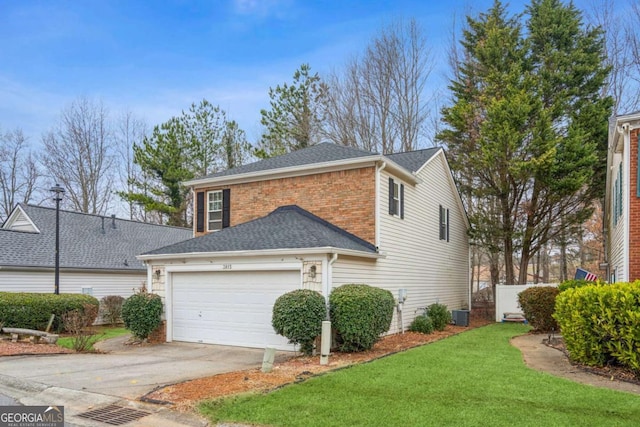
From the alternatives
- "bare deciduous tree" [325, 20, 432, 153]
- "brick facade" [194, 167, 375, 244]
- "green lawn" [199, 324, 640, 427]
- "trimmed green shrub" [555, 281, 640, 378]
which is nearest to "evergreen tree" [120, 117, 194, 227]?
"bare deciduous tree" [325, 20, 432, 153]

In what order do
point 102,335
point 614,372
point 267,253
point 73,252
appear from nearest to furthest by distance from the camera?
point 614,372, point 267,253, point 102,335, point 73,252

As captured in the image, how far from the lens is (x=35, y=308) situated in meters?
15.1

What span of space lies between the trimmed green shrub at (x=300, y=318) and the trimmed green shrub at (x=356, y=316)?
0.42 meters

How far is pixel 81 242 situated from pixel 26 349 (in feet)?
33.0

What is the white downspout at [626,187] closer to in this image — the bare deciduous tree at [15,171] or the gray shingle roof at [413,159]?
the gray shingle roof at [413,159]

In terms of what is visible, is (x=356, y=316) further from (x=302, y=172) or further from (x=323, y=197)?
(x=302, y=172)

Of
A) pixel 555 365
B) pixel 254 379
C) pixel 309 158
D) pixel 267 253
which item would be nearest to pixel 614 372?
pixel 555 365

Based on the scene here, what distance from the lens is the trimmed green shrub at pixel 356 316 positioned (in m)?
10.4

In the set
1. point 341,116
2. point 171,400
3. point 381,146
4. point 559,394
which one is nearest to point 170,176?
point 341,116

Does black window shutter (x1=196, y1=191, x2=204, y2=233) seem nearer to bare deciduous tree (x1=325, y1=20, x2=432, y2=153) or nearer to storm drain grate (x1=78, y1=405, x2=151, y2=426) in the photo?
storm drain grate (x1=78, y1=405, x2=151, y2=426)

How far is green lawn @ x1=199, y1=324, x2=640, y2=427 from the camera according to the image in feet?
18.0

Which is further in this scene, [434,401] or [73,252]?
[73,252]

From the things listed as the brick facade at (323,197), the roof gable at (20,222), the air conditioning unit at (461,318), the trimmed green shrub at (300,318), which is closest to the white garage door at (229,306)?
the trimmed green shrub at (300,318)

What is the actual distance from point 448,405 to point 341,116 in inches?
970
